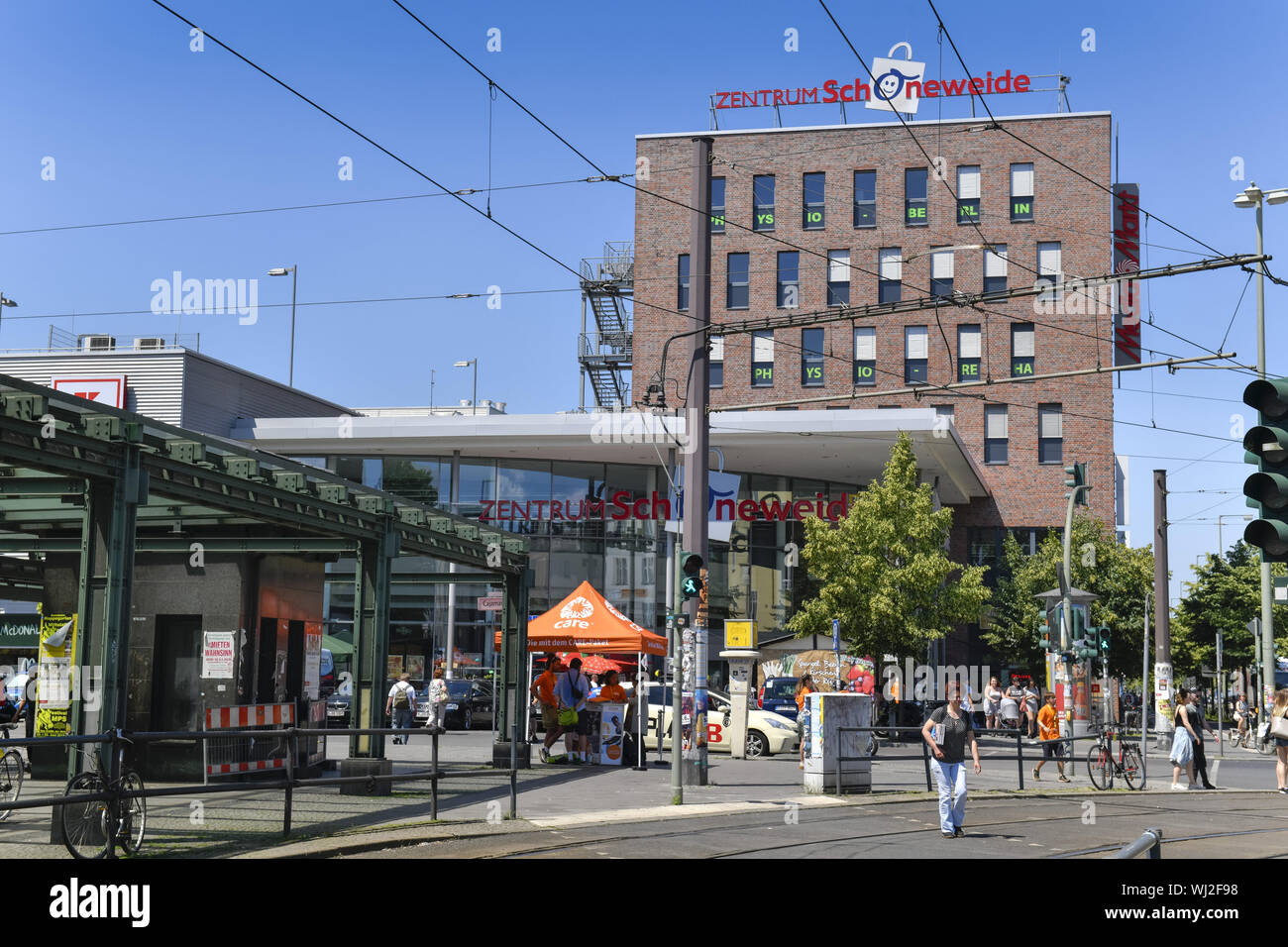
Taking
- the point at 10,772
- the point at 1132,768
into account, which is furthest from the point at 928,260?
the point at 10,772

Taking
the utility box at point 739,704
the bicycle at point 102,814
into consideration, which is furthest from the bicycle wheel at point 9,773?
the utility box at point 739,704

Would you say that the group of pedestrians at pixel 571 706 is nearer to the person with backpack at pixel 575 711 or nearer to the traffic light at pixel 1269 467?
the person with backpack at pixel 575 711

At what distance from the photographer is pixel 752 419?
142 feet

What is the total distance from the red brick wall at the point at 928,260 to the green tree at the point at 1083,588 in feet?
6.39

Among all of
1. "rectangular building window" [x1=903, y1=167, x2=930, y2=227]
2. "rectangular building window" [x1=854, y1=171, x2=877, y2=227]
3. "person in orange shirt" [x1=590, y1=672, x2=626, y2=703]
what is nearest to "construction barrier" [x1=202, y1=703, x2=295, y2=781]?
"person in orange shirt" [x1=590, y1=672, x2=626, y2=703]

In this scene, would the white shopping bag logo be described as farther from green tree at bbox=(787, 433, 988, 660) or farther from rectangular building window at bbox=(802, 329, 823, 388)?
green tree at bbox=(787, 433, 988, 660)

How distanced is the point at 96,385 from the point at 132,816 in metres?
35.0

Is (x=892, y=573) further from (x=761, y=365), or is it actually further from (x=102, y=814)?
(x=102, y=814)

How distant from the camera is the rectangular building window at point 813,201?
5769 centimetres

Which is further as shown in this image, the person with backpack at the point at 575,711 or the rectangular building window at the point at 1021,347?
the rectangular building window at the point at 1021,347

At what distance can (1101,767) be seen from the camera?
→ 77.3 feet
